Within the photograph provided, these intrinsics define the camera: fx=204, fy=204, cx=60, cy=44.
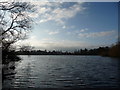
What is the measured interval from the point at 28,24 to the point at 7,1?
1572mm

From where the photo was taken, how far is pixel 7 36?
393 inches

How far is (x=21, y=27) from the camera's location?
32.4 ft

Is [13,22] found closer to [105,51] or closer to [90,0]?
[90,0]

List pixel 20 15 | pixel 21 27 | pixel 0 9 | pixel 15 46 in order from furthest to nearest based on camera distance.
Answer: pixel 15 46
pixel 21 27
pixel 20 15
pixel 0 9

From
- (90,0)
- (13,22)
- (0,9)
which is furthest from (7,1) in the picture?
(90,0)

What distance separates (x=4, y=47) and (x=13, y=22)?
1.35 meters

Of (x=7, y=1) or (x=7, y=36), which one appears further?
(x=7, y=36)

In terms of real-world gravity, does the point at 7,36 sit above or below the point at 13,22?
below

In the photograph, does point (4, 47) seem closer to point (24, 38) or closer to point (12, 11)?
point (24, 38)

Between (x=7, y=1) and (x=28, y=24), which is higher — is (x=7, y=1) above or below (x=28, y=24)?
above

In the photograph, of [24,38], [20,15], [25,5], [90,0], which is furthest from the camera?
[24,38]

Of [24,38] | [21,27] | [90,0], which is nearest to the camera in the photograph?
[90,0]

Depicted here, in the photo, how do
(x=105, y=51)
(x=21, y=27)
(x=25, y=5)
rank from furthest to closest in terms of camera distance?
(x=105, y=51)
(x=21, y=27)
(x=25, y=5)

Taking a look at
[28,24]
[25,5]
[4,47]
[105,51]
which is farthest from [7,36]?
[105,51]
